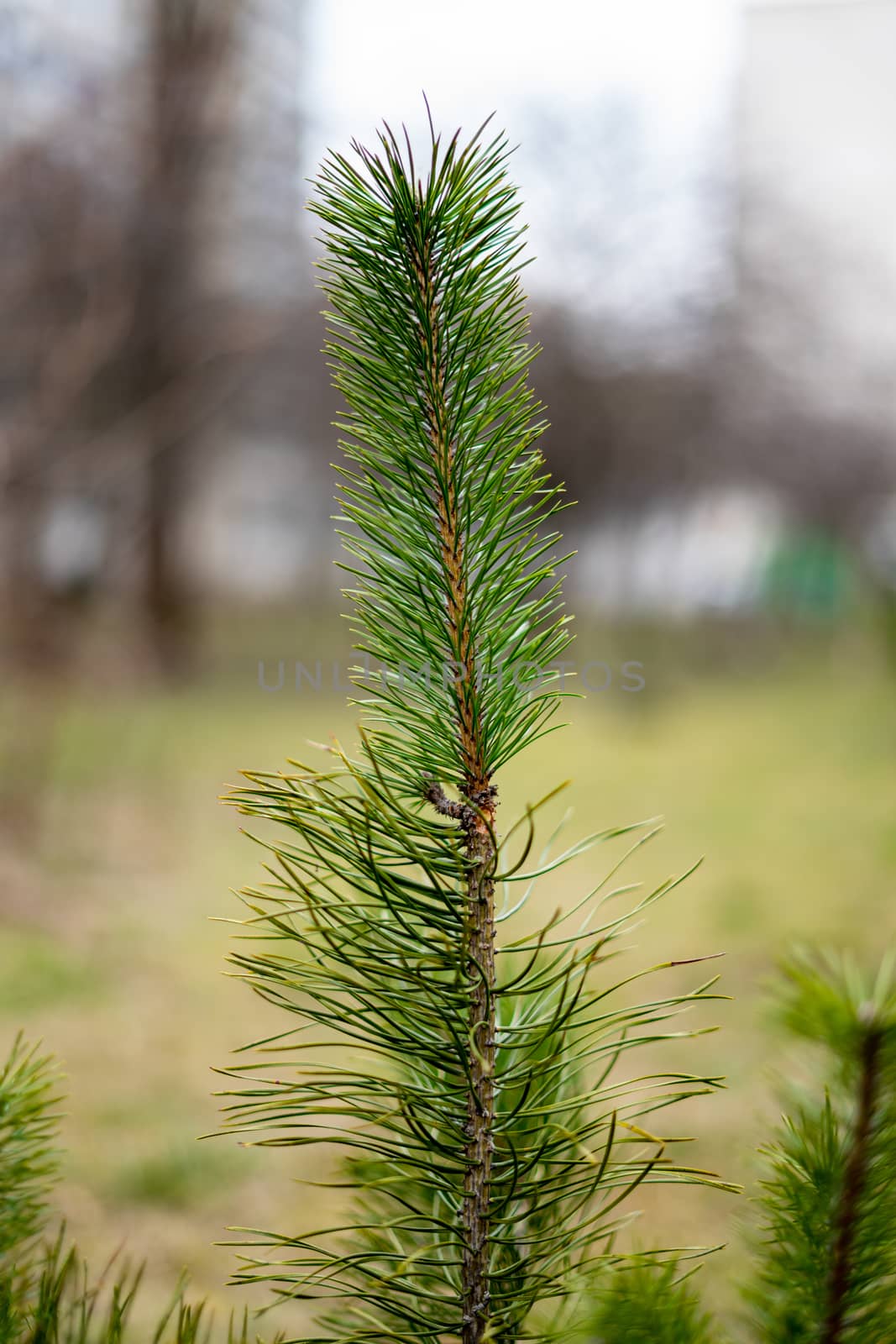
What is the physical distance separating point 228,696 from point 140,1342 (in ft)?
19.1

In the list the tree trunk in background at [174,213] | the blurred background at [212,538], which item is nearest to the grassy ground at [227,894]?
the blurred background at [212,538]

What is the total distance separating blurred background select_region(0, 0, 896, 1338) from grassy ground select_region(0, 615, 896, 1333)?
0.05ft

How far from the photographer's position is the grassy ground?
7.23 ft

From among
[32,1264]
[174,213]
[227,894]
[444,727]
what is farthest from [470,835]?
[174,213]

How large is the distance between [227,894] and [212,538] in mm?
7862

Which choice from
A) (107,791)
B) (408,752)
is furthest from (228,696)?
(408,752)

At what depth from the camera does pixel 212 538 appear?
1123 cm

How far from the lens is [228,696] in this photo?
283 inches

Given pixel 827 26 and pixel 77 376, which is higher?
pixel 827 26

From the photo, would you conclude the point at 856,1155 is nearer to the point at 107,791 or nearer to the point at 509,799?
the point at 509,799

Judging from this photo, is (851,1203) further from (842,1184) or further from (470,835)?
(470,835)

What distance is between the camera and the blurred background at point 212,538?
9.46 ft

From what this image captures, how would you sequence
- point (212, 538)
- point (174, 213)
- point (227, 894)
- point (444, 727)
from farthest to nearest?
1. point (212, 538)
2. point (174, 213)
3. point (227, 894)
4. point (444, 727)

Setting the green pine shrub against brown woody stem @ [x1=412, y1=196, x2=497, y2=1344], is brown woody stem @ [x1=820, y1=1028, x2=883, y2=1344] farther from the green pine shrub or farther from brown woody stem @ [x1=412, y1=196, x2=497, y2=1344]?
the green pine shrub
